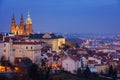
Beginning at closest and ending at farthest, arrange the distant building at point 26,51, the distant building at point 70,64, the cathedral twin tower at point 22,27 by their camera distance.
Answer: the distant building at point 26,51, the distant building at point 70,64, the cathedral twin tower at point 22,27

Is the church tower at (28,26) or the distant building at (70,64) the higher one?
the church tower at (28,26)

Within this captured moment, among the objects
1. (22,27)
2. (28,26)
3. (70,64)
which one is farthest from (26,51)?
(28,26)

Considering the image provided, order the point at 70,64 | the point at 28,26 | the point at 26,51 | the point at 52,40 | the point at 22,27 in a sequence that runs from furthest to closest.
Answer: the point at 28,26, the point at 22,27, the point at 52,40, the point at 70,64, the point at 26,51

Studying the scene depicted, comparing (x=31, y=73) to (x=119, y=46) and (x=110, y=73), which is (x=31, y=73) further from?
(x=119, y=46)

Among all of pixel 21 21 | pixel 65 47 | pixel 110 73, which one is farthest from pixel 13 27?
pixel 110 73

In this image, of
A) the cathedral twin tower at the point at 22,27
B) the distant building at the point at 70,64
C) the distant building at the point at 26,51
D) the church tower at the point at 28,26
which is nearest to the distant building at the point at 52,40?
the cathedral twin tower at the point at 22,27

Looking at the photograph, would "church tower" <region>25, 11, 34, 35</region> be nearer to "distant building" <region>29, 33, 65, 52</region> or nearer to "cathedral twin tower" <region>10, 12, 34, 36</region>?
"cathedral twin tower" <region>10, 12, 34, 36</region>

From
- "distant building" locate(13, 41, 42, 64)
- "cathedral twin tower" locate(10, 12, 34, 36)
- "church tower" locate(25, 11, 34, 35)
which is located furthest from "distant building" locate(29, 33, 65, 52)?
"distant building" locate(13, 41, 42, 64)

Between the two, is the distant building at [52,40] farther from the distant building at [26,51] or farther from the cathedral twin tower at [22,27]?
the distant building at [26,51]

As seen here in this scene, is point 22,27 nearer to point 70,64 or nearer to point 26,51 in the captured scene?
point 70,64

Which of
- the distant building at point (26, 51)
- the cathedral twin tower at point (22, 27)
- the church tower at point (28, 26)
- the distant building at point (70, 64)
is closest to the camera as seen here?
the distant building at point (26, 51)

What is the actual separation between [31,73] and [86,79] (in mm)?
1926

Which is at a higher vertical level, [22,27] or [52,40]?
[22,27]

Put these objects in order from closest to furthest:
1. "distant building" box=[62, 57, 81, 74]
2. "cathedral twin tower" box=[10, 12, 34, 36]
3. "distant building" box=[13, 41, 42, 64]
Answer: "distant building" box=[13, 41, 42, 64]
"distant building" box=[62, 57, 81, 74]
"cathedral twin tower" box=[10, 12, 34, 36]
